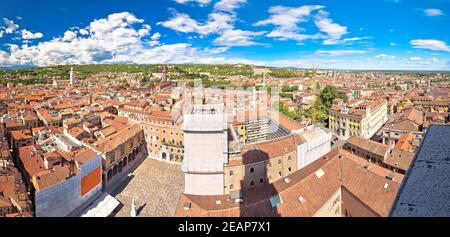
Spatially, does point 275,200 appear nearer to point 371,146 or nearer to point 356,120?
point 371,146

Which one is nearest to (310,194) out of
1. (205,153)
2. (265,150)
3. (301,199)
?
(301,199)

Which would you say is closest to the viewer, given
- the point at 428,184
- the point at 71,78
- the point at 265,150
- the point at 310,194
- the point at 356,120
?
the point at 428,184

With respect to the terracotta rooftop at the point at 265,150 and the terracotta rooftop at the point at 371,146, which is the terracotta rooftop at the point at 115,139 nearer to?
the terracotta rooftop at the point at 265,150

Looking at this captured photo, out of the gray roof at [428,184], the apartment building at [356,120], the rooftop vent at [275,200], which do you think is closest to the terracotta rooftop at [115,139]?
the rooftop vent at [275,200]

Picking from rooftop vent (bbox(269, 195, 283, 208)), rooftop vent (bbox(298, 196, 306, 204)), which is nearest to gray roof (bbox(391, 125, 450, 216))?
rooftop vent (bbox(298, 196, 306, 204))

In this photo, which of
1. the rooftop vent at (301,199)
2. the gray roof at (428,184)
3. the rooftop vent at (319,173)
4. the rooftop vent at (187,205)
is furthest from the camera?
the rooftop vent at (319,173)

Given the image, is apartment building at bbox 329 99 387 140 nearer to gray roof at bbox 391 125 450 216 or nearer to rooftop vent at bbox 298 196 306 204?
rooftop vent at bbox 298 196 306 204
